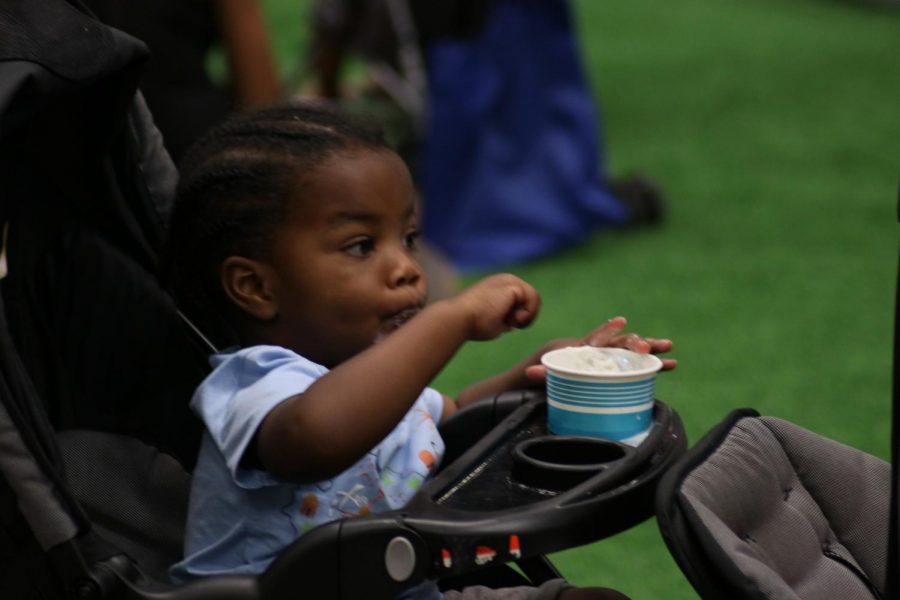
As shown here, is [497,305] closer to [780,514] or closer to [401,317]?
[401,317]

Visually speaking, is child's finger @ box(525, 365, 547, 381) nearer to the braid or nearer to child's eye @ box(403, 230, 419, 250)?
child's eye @ box(403, 230, 419, 250)

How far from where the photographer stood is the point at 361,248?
5.87 ft

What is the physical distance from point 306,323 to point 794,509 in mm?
632

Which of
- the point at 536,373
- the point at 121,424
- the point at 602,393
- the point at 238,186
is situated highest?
the point at 238,186

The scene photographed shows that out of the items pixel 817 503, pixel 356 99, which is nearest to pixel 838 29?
pixel 356 99

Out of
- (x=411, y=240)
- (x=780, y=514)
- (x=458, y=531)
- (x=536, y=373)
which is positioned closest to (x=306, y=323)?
(x=411, y=240)

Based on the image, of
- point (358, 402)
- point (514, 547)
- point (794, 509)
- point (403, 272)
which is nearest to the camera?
point (514, 547)

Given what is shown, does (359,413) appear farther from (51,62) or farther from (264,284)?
(51,62)

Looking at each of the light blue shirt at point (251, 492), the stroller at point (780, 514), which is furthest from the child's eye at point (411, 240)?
the stroller at point (780, 514)

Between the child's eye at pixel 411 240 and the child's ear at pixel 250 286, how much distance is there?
0.19m

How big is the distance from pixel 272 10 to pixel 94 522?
7.70m

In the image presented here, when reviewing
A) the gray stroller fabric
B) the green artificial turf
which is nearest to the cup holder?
the gray stroller fabric

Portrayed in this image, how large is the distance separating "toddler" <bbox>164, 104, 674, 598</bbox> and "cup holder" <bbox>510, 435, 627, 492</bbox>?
143 millimetres

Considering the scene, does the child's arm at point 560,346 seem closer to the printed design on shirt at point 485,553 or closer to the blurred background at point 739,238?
the printed design on shirt at point 485,553
